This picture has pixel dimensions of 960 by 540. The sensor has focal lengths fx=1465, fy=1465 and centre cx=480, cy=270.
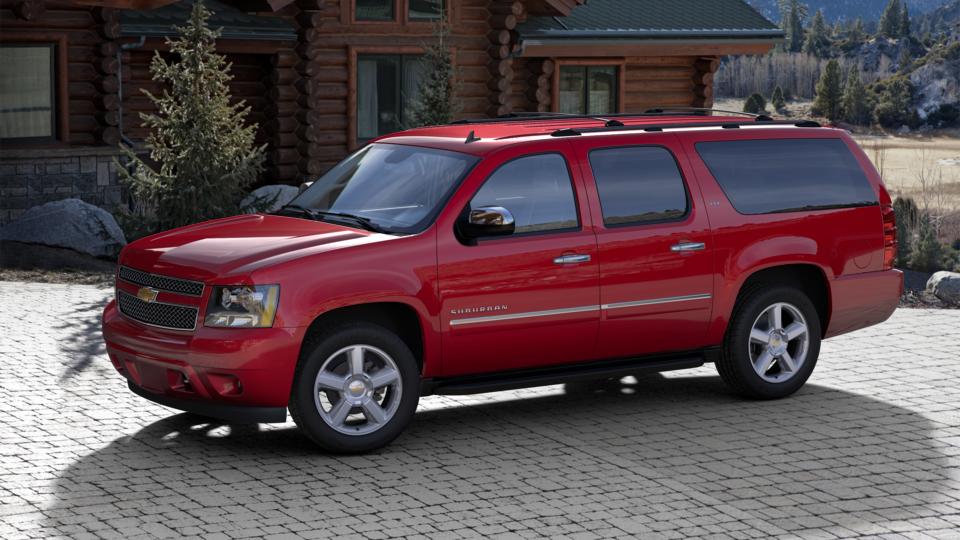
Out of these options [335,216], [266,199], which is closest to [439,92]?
[266,199]

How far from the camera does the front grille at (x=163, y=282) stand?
829 cm

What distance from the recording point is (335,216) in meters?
9.19

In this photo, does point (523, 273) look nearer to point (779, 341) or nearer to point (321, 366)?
point (321, 366)

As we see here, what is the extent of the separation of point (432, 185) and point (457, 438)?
1.57m

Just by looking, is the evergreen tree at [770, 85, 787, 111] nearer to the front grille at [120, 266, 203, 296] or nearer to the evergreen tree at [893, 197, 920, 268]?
the evergreen tree at [893, 197, 920, 268]

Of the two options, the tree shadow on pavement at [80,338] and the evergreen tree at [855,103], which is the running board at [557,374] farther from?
the evergreen tree at [855,103]

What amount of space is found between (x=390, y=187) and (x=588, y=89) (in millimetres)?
17350

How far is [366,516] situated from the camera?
7.32 m

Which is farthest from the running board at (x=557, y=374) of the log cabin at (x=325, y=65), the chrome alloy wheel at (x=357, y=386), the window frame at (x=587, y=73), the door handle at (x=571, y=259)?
the window frame at (x=587, y=73)

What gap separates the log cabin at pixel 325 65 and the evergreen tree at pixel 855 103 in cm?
6405

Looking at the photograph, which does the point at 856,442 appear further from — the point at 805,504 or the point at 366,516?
the point at 366,516

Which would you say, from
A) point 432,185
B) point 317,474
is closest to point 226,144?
point 432,185

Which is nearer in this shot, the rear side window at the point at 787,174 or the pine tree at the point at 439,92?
the rear side window at the point at 787,174

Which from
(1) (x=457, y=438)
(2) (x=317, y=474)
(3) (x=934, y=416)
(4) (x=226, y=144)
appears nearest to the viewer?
(2) (x=317, y=474)
